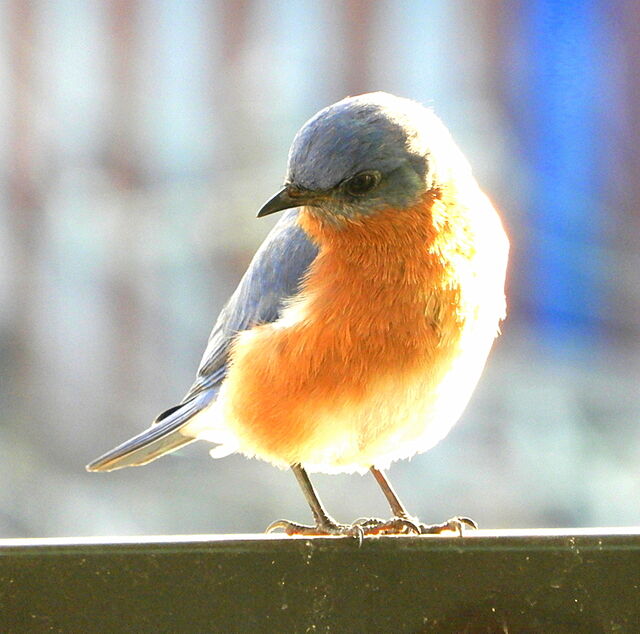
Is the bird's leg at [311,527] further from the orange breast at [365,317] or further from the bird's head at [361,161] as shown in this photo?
the bird's head at [361,161]

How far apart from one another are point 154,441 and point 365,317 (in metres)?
0.79

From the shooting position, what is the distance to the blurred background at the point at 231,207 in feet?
15.0

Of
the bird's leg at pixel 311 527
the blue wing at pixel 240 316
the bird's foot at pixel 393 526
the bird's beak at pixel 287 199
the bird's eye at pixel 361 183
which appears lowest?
the bird's leg at pixel 311 527

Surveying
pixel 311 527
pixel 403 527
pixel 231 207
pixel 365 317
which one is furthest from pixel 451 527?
pixel 231 207

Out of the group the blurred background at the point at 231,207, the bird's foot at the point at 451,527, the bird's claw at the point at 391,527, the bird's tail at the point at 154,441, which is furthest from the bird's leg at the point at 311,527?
the blurred background at the point at 231,207

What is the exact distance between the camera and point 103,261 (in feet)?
15.8

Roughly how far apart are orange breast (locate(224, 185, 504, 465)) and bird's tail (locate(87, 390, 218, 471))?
1.34 ft

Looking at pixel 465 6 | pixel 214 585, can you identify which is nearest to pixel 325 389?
pixel 214 585

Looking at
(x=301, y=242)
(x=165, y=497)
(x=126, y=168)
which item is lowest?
(x=165, y=497)

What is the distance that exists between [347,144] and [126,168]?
255cm

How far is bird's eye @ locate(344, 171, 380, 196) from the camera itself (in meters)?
2.46

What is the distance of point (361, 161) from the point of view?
96.1 inches

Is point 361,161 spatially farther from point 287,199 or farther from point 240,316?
point 240,316

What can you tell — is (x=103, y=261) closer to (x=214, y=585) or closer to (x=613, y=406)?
(x=613, y=406)
